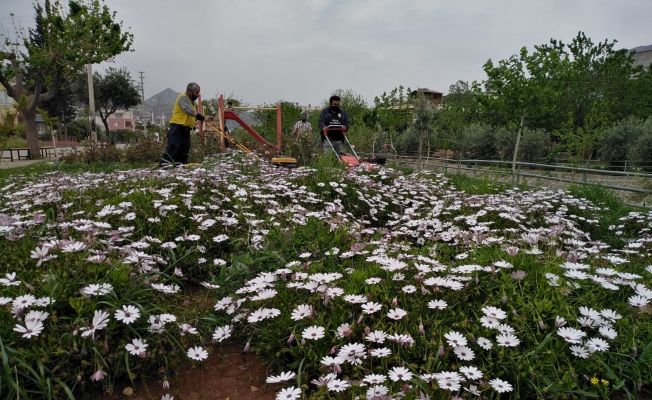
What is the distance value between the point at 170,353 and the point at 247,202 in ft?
7.79

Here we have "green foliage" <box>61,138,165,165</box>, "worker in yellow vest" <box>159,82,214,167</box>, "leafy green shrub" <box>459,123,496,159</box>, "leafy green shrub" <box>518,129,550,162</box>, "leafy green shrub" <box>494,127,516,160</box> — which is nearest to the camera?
"worker in yellow vest" <box>159,82,214,167</box>

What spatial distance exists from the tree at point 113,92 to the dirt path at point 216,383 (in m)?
49.2

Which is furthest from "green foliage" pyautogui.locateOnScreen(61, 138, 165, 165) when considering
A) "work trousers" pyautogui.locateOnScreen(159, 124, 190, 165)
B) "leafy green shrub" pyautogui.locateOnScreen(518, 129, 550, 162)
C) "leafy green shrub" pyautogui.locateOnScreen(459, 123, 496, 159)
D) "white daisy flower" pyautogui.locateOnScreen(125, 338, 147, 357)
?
"leafy green shrub" pyautogui.locateOnScreen(518, 129, 550, 162)

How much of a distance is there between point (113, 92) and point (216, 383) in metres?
51.7

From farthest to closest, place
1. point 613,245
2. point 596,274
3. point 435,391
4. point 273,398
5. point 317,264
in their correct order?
point 613,245 < point 317,264 < point 596,274 < point 273,398 < point 435,391

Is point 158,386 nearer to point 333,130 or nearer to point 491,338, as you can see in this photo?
point 491,338

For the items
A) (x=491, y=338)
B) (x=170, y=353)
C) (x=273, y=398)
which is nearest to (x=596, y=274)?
(x=491, y=338)

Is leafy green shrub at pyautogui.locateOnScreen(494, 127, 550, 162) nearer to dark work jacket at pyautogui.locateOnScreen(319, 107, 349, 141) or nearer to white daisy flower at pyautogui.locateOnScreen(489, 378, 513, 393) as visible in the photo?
dark work jacket at pyautogui.locateOnScreen(319, 107, 349, 141)

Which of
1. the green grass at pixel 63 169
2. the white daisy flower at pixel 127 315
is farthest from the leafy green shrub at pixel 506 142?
the white daisy flower at pixel 127 315

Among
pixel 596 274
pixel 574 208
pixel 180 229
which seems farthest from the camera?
pixel 574 208

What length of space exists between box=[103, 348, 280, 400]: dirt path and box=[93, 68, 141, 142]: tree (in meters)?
49.2

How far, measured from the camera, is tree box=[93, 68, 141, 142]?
149 feet

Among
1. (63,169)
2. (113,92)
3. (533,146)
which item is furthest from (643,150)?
(113,92)

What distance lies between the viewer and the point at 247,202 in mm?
4352
